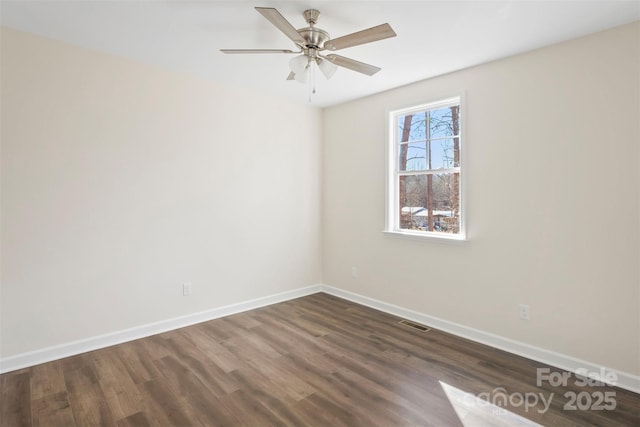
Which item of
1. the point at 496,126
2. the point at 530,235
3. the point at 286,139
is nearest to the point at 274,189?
the point at 286,139

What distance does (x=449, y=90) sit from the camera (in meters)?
3.30

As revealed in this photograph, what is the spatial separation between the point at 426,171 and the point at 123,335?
3.40m

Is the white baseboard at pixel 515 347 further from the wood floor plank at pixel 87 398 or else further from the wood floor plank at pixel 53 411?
the wood floor plank at pixel 53 411

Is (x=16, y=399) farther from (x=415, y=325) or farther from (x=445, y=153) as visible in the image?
(x=445, y=153)

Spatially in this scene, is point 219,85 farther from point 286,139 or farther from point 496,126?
point 496,126

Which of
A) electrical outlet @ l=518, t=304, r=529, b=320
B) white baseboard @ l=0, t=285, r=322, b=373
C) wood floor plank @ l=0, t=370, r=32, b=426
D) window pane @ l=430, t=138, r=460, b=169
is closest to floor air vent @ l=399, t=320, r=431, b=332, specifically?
electrical outlet @ l=518, t=304, r=529, b=320

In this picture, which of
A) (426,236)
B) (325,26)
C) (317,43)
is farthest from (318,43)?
(426,236)

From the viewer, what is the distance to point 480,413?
2.07 meters

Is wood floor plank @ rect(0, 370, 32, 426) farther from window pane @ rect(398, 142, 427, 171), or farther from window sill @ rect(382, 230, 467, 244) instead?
window pane @ rect(398, 142, 427, 171)

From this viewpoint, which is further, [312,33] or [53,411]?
[312,33]

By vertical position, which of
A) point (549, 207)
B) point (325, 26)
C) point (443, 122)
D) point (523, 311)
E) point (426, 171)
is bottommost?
point (523, 311)

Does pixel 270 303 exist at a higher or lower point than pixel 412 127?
lower

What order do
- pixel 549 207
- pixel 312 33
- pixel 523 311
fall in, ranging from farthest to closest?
pixel 523 311
pixel 549 207
pixel 312 33

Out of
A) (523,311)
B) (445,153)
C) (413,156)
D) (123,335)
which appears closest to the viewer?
(523,311)
